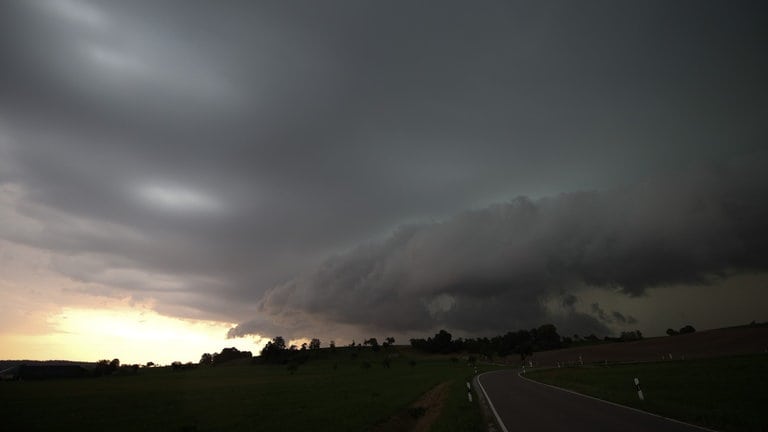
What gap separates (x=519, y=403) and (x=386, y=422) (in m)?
8.90

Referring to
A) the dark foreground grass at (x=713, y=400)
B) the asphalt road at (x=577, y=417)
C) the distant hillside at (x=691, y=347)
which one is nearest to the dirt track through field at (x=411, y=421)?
the asphalt road at (x=577, y=417)

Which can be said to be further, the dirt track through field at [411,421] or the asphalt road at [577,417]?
the dirt track through field at [411,421]

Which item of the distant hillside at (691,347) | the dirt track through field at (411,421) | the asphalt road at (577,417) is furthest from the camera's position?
the distant hillside at (691,347)

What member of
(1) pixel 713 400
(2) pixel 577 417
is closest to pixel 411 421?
(2) pixel 577 417

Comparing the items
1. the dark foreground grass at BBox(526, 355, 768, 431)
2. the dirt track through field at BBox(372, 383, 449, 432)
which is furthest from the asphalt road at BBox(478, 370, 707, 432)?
the dirt track through field at BBox(372, 383, 449, 432)

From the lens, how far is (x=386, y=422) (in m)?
25.0

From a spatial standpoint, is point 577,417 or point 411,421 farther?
point 411,421

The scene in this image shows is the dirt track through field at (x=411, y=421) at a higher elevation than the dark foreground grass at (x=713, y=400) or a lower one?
lower

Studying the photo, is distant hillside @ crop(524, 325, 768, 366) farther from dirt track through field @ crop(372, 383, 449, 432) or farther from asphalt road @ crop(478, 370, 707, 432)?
dirt track through field @ crop(372, 383, 449, 432)

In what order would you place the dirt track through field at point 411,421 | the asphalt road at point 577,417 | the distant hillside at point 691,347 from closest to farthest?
the asphalt road at point 577,417
the dirt track through field at point 411,421
the distant hillside at point 691,347

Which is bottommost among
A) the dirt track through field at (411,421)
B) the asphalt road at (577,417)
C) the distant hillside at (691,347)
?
the dirt track through field at (411,421)

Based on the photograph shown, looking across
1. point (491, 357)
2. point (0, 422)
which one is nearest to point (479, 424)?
point (0, 422)

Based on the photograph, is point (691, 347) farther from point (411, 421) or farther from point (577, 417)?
point (577, 417)

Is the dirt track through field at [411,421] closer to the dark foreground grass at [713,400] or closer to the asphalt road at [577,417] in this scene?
the asphalt road at [577,417]
